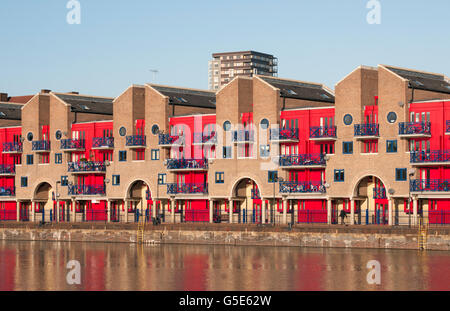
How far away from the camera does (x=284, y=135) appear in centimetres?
9100

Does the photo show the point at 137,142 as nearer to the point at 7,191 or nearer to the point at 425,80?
the point at 7,191

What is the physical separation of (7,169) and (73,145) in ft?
35.9

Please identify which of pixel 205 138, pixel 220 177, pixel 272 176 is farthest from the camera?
pixel 205 138

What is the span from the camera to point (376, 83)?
288 feet

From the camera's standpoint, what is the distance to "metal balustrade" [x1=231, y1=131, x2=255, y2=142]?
304ft

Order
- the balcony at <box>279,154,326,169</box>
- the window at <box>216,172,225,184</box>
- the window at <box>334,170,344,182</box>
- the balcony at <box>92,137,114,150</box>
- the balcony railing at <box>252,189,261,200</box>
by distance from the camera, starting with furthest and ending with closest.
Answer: the balcony at <box>92,137,114,150</box>, the balcony railing at <box>252,189,261,200</box>, the window at <box>216,172,225,184</box>, the balcony at <box>279,154,326,169</box>, the window at <box>334,170,344,182</box>

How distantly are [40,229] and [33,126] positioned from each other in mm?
14428

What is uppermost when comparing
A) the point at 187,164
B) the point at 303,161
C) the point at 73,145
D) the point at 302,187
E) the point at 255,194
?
the point at 73,145

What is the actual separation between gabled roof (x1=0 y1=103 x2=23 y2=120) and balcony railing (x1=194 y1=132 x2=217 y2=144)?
104ft

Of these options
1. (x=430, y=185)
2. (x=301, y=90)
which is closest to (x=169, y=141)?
(x=301, y=90)

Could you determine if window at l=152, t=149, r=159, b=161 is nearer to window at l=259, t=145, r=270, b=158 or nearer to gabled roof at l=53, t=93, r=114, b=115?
window at l=259, t=145, r=270, b=158

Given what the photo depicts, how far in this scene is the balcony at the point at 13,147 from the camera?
112 m

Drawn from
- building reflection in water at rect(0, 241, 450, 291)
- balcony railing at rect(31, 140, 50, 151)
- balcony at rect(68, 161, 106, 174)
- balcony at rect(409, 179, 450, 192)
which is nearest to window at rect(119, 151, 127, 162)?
balcony at rect(68, 161, 106, 174)

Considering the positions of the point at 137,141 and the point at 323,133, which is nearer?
the point at 323,133
